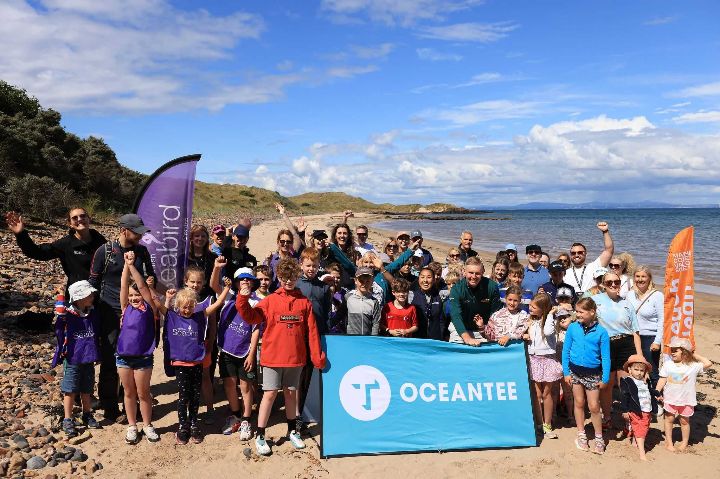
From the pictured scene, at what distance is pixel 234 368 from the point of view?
595cm

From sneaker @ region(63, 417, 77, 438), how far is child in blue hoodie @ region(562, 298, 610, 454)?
5334 mm

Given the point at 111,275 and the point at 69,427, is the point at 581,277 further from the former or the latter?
the point at 69,427

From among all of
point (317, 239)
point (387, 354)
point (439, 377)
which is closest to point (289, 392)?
Result: point (387, 354)

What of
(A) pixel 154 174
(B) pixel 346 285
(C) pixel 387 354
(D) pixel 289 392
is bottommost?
(D) pixel 289 392

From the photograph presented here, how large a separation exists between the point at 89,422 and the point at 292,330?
259 centimetres

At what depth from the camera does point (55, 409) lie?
6.03 m

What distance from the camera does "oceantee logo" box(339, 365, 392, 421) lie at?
18.3ft

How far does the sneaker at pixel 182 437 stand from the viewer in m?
5.54

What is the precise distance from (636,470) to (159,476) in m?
4.67

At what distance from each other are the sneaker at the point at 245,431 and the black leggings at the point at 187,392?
52 cm

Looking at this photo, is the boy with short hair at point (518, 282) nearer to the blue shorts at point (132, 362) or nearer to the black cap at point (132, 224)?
the blue shorts at point (132, 362)

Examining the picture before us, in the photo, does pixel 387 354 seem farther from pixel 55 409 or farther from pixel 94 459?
pixel 55 409

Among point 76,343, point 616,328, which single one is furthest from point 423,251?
point 76,343

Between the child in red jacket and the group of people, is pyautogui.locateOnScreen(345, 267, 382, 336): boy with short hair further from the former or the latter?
the child in red jacket
